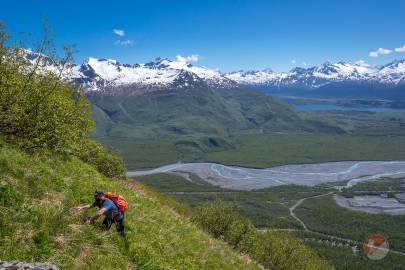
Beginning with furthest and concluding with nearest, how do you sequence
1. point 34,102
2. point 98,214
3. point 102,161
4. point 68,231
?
point 102,161
point 34,102
point 98,214
point 68,231

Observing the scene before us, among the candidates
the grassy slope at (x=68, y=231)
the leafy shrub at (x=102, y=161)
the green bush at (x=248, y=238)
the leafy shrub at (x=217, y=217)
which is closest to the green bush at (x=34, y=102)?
the grassy slope at (x=68, y=231)

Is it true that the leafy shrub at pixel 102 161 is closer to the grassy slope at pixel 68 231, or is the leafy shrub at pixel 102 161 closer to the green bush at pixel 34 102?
the green bush at pixel 34 102

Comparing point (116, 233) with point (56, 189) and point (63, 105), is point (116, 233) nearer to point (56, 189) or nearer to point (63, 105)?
point (56, 189)

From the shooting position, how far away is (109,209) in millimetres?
18156

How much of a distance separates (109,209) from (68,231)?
2049 mm

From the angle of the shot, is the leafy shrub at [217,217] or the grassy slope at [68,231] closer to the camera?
the grassy slope at [68,231]

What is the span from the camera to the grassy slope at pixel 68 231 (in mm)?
14988

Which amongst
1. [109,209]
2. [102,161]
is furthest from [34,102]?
[102,161]

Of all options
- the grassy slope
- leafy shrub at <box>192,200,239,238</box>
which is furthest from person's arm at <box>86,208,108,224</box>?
leafy shrub at <box>192,200,239,238</box>

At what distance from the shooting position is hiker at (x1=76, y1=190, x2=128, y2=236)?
59.3 feet

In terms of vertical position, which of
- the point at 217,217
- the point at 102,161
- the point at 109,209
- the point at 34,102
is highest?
the point at 34,102

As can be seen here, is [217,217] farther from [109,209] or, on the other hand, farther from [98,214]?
[98,214]

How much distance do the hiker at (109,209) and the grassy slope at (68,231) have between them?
1.39ft

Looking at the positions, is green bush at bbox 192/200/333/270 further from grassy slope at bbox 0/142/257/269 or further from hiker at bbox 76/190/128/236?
hiker at bbox 76/190/128/236
